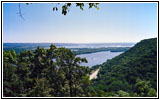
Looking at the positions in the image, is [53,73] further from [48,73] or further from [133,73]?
[133,73]

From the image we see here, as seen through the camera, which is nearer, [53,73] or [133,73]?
[53,73]

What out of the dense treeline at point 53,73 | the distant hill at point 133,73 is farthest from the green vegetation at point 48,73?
the distant hill at point 133,73

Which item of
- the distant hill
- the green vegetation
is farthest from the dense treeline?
the distant hill

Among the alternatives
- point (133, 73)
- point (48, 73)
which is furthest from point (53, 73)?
point (133, 73)

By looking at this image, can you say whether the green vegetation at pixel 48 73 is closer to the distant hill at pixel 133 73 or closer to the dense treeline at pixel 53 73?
the dense treeline at pixel 53 73

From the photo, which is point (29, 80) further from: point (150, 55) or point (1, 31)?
point (150, 55)

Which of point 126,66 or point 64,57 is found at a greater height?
point 64,57

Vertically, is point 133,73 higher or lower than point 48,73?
lower

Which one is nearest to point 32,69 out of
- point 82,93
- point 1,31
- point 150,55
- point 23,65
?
point 23,65

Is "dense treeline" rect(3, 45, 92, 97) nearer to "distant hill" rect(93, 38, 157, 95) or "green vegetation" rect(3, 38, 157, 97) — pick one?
"green vegetation" rect(3, 38, 157, 97)
